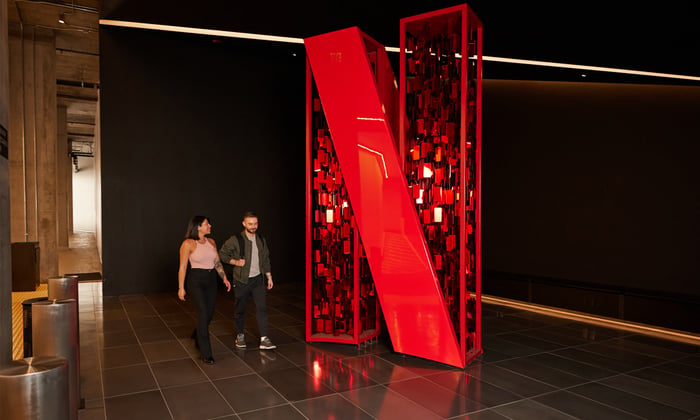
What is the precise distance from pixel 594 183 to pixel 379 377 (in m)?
6.47

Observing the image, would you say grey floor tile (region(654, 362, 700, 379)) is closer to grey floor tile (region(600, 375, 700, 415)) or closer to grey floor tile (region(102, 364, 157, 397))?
grey floor tile (region(600, 375, 700, 415))

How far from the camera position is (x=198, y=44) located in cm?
881

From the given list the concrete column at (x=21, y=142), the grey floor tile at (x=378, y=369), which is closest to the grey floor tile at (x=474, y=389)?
the grey floor tile at (x=378, y=369)

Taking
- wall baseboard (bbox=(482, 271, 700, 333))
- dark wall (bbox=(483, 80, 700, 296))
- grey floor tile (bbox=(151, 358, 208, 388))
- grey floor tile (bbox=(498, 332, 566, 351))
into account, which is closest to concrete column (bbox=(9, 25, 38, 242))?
grey floor tile (bbox=(151, 358, 208, 388))

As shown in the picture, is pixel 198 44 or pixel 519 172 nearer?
pixel 198 44

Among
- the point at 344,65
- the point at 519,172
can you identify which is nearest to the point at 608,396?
the point at 344,65

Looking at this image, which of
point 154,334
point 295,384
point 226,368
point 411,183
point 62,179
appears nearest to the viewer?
point 295,384

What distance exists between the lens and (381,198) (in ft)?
16.3

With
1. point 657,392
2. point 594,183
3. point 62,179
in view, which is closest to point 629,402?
point 657,392

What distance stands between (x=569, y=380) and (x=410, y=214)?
2.04m

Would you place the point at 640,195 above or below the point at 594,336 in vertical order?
above

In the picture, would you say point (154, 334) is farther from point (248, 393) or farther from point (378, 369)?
point (378, 369)

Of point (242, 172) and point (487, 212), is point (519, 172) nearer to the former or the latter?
point (487, 212)

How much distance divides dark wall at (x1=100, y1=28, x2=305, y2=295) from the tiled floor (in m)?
2.36
